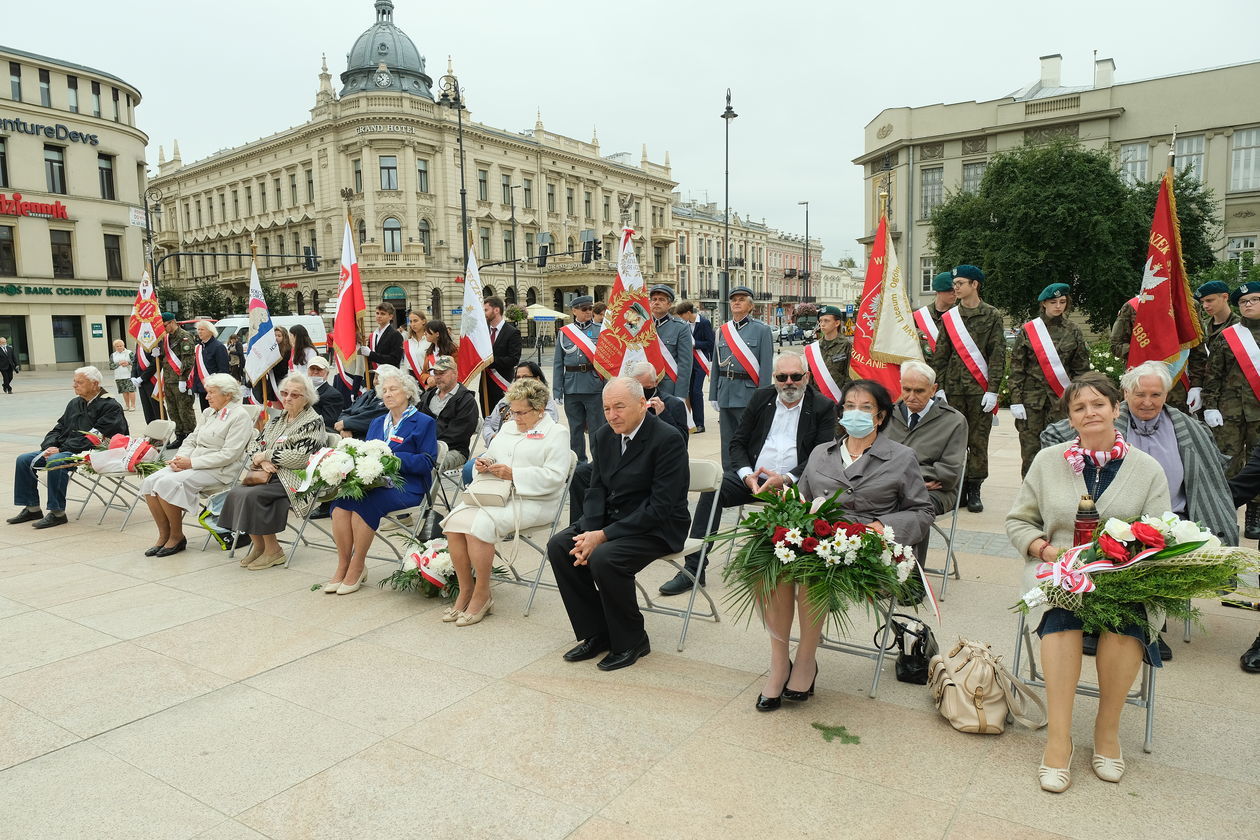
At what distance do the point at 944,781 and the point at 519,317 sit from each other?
4471cm

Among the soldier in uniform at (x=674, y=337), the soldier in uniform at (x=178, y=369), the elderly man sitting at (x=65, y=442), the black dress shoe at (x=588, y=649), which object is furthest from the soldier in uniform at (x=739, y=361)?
the soldier in uniform at (x=178, y=369)

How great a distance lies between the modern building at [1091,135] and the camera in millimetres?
40156

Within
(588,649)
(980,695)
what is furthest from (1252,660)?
(588,649)

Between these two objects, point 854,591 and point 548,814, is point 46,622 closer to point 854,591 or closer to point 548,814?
point 548,814

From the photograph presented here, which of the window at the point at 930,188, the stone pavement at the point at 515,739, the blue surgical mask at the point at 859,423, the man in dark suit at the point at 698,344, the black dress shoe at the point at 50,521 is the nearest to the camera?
the stone pavement at the point at 515,739

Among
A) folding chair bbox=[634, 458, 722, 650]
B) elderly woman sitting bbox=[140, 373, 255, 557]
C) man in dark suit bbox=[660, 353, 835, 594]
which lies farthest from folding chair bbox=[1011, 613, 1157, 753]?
elderly woman sitting bbox=[140, 373, 255, 557]

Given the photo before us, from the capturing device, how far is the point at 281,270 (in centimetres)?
6366

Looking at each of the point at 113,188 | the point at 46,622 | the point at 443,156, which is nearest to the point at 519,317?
the point at 443,156

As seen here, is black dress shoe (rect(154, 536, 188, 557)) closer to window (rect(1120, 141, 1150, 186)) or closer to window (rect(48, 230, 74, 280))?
window (rect(48, 230, 74, 280))

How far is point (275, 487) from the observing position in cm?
640

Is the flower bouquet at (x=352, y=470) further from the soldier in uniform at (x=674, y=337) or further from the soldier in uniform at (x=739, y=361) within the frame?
the soldier in uniform at (x=674, y=337)

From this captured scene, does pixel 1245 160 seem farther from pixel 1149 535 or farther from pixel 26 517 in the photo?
pixel 26 517

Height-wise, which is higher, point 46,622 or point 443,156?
point 443,156

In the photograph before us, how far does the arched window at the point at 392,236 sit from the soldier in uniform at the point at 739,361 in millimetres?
52981
